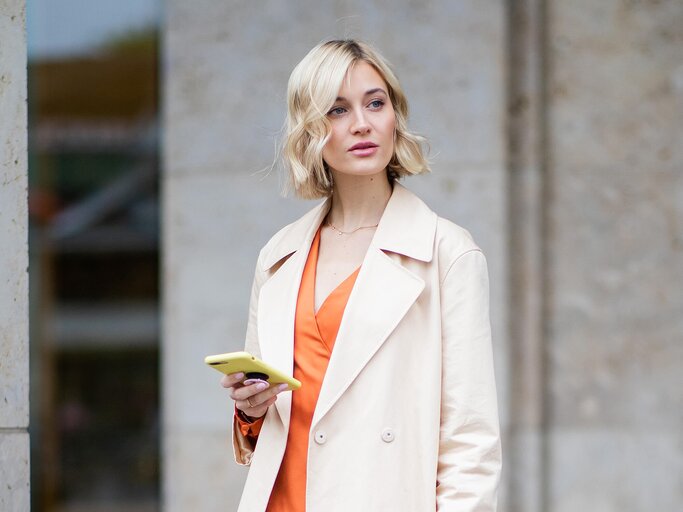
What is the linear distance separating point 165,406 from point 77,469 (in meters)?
5.95

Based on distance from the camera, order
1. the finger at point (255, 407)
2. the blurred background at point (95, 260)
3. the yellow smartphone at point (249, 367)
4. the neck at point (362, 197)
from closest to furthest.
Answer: the yellow smartphone at point (249, 367) < the finger at point (255, 407) < the neck at point (362, 197) < the blurred background at point (95, 260)

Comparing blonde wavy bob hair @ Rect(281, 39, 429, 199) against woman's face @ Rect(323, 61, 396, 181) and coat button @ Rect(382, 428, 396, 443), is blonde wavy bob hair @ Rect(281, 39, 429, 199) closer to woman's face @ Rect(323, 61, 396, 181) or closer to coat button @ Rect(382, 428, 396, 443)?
woman's face @ Rect(323, 61, 396, 181)

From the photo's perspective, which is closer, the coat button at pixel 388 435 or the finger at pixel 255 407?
the coat button at pixel 388 435

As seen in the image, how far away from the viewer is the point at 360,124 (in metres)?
2.92

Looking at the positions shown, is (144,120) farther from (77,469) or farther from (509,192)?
(509,192)

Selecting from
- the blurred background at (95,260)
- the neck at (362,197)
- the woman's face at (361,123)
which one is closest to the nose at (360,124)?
the woman's face at (361,123)

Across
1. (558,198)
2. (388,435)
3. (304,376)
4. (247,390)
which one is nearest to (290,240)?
(304,376)

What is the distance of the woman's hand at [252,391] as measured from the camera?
108 inches

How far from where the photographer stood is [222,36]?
5.27 m

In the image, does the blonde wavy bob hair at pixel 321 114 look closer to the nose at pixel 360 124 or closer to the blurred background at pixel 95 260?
the nose at pixel 360 124

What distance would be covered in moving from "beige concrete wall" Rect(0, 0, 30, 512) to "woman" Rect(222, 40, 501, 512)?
668 mm

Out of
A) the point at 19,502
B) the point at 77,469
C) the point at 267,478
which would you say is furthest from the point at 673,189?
the point at 77,469

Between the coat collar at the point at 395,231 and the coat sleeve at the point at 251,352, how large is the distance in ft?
0.29

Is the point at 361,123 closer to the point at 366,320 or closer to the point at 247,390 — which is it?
the point at 366,320
